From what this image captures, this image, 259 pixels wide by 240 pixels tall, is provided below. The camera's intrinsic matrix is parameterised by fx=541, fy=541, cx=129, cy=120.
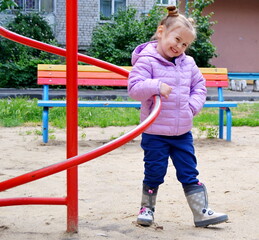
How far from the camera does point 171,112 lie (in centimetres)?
289

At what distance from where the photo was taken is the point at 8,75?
13.6m

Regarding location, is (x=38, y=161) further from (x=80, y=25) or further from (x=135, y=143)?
(x=80, y=25)

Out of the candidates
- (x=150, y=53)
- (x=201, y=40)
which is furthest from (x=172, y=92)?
(x=201, y=40)

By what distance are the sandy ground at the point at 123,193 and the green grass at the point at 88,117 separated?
3.57ft

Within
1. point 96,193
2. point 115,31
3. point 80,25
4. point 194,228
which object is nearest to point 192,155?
point 194,228

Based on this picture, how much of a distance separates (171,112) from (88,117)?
4.73 metres

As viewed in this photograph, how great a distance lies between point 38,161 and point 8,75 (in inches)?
366

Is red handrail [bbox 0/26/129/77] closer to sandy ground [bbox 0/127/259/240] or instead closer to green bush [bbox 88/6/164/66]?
sandy ground [bbox 0/127/259/240]

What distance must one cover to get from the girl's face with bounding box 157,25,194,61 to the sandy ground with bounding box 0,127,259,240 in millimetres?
943

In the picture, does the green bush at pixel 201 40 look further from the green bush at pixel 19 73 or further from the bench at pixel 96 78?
the bench at pixel 96 78

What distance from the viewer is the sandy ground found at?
2.81 metres

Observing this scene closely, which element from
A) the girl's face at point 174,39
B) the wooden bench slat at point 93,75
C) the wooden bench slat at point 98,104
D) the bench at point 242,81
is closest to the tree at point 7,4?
the wooden bench slat at point 93,75

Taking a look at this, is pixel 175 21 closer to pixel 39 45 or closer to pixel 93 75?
pixel 39 45

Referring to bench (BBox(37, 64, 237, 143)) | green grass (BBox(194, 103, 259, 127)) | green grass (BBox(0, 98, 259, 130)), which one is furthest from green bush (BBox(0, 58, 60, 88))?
bench (BBox(37, 64, 237, 143))
